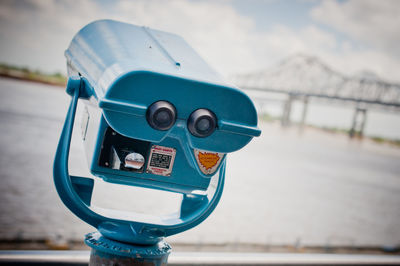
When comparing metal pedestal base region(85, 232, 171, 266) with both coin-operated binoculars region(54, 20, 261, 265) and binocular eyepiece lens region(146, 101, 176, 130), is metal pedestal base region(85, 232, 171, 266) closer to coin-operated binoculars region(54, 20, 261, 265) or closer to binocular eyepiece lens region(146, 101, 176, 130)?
coin-operated binoculars region(54, 20, 261, 265)

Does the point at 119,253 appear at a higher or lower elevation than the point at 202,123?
lower

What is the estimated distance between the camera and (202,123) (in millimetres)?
782

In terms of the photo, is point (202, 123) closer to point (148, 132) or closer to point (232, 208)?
point (148, 132)

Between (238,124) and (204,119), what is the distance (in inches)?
3.2

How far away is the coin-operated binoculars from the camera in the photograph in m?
0.76

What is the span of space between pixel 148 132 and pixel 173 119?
0.19 ft

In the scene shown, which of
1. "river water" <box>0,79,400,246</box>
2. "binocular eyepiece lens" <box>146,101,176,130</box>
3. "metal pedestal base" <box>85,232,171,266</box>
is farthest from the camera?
"river water" <box>0,79,400,246</box>

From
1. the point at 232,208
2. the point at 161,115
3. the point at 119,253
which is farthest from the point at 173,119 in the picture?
the point at 232,208

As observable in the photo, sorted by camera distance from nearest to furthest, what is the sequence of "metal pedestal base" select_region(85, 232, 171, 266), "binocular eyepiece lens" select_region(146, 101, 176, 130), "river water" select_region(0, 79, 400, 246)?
"binocular eyepiece lens" select_region(146, 101, 176, 130) < "metal pedestal base" select_region(85, 232, 171, 266) < "river water" select_region(0, 79, 400, 246)

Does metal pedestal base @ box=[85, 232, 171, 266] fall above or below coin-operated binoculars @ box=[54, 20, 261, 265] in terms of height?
below

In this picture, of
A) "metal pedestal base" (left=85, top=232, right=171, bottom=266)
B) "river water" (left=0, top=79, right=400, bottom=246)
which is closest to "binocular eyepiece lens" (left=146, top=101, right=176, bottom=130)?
"metal pedestal base" (left=85, top=232, right=171, bottom=266)

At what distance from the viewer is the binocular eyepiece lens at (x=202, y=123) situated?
0.78 metres

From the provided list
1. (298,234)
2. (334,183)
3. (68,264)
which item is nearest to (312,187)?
(334,183)

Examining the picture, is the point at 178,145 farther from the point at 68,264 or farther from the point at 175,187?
the point at 68,264
